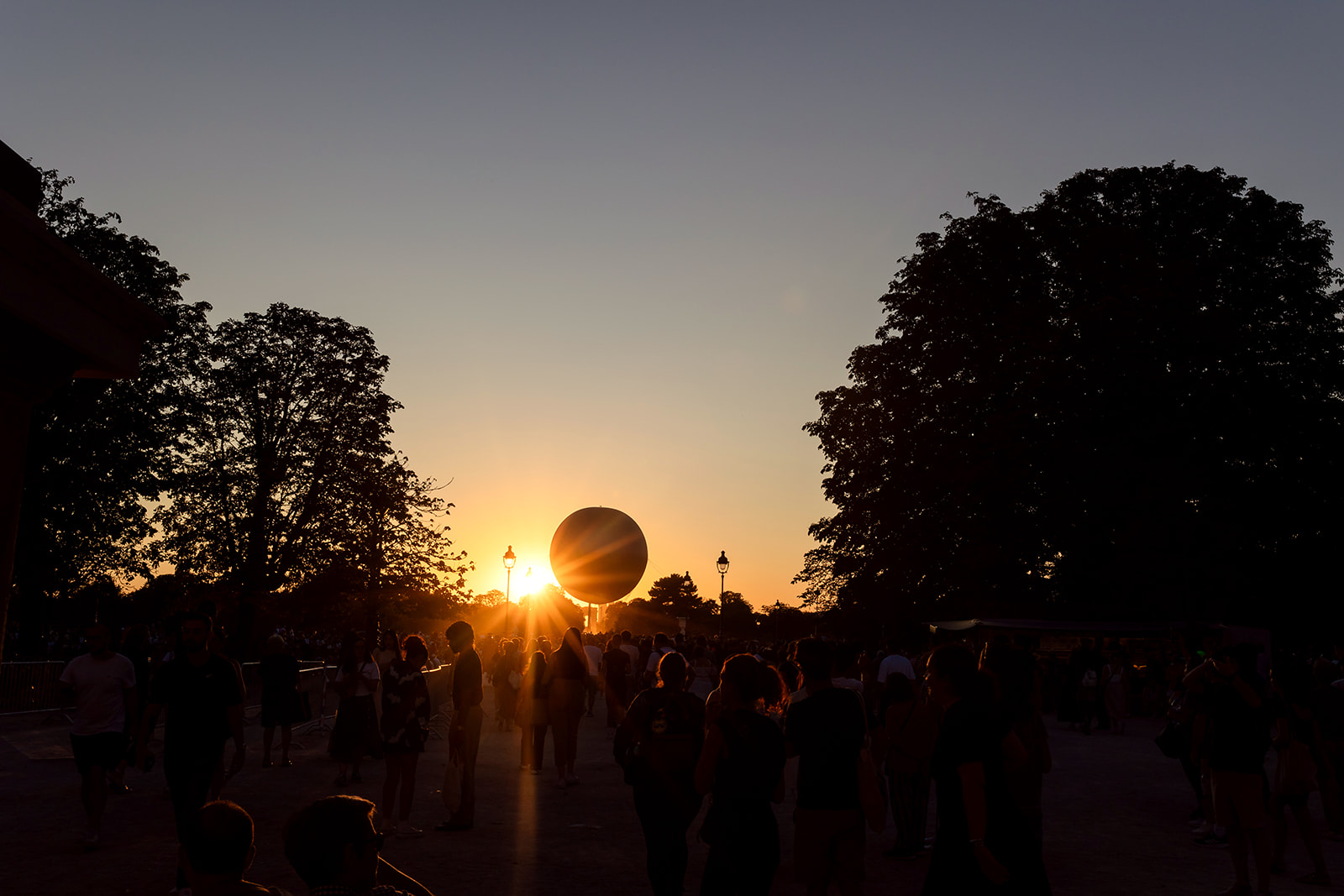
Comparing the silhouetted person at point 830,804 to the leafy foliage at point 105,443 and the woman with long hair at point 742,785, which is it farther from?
the leafy foliage at point 105,443

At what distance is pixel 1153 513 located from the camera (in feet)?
108

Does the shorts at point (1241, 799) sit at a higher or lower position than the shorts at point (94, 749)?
lower

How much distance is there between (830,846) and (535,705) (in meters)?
10.00

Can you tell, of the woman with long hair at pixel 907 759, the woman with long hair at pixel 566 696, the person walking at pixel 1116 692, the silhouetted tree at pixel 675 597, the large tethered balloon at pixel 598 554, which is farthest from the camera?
the silhouetted tree at pixel 675 597

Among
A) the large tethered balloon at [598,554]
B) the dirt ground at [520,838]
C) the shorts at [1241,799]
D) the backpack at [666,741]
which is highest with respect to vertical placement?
the large tethered balloon at [598,554]

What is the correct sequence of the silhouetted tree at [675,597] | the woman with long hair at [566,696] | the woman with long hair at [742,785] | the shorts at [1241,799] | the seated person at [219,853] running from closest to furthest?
the seated person at [219,853] < the woman with long hair at [742,785] < the shorts at [1241,799] < the woman with long hair at [566,696] < the silhouetted tree at [675,597]

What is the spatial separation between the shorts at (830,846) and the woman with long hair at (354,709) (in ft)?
31.4

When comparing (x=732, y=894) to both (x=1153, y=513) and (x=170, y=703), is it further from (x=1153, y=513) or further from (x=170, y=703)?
(x=1153, y=513)

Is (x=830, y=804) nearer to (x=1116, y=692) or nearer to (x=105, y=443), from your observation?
(x=1116, y=692)

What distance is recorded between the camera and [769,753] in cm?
593

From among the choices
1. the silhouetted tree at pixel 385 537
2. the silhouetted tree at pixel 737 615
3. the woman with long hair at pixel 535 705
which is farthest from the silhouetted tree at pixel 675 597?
the woman with long hair at pixel 535 705

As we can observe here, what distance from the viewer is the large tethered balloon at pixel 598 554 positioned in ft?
94.8

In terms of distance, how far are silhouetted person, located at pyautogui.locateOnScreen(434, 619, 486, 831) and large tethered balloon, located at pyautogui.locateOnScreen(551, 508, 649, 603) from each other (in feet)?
59.1

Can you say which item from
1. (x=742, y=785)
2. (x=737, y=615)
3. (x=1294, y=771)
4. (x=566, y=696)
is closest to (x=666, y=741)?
(x=742, y=785)
